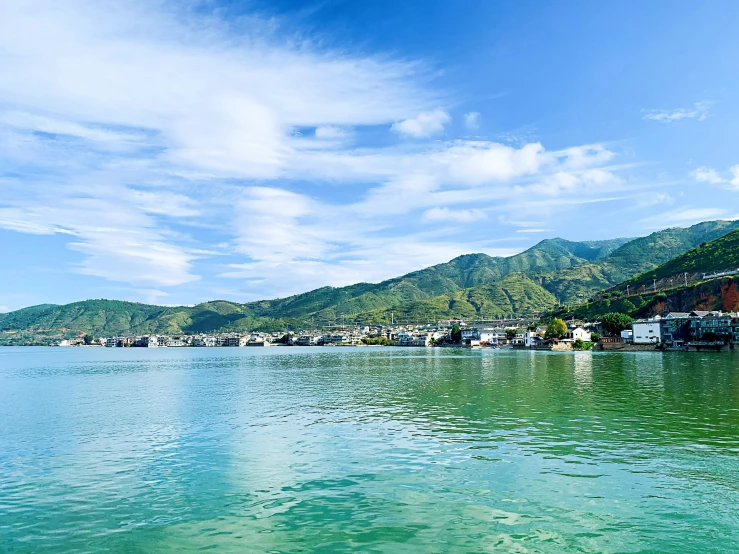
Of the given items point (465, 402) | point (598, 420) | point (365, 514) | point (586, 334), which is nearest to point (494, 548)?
point (365, 514)

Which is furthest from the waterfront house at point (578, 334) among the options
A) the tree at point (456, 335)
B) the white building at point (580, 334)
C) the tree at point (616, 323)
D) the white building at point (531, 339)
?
the tree at point (456, 335)

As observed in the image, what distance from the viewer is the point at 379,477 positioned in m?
15.2

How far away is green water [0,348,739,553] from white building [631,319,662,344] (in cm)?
7262

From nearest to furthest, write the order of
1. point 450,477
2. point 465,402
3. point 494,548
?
point 494,548 → point 450,477 → point 465,402

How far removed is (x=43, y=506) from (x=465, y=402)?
22713 millimetres

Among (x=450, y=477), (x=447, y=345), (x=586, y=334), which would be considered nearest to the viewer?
(x=450, y=477)

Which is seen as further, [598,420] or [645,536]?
[598,420]

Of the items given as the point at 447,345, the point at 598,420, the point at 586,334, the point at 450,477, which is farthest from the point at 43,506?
the point at 447,345

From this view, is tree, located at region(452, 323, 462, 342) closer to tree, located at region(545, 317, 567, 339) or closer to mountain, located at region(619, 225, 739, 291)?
tree, located at region(545, 317, 567, 339)

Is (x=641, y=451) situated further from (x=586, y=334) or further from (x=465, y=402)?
(x=586, y=334)

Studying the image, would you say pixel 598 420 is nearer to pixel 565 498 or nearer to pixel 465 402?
pixel 465 402

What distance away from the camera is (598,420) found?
24.2 m

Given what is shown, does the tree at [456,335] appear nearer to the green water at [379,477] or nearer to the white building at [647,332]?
the white building at [647,332]

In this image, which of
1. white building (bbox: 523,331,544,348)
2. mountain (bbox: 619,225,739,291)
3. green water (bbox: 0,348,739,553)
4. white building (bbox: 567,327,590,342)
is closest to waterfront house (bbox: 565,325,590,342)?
white building (bbox: 567,327,590,342)
